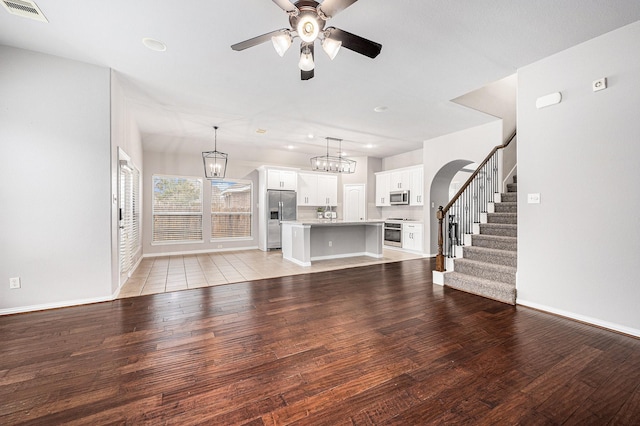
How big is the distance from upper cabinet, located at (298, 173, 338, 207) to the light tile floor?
2.20m

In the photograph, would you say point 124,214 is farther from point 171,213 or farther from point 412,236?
point 412,236

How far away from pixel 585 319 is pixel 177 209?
8.35 m

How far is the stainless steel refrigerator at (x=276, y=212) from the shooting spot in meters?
7.93

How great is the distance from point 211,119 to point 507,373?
5635mm

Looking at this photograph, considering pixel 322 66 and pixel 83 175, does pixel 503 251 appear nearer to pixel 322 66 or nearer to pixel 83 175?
pixel 322 66

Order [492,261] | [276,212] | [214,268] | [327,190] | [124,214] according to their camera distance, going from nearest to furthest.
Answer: [492,261], [124,214], [214,268], [276,212], [327,190]

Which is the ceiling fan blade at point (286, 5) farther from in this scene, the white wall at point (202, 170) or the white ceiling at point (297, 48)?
the white wall at point (202, 170)

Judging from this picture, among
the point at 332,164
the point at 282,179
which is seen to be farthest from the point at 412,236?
the point at 282,179

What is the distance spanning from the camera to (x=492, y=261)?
398 cm

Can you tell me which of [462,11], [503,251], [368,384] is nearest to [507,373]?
[368,384]

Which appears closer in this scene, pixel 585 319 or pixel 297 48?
pixel 585 319

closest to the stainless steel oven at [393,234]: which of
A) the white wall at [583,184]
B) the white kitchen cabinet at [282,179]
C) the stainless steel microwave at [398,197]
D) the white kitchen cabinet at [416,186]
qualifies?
the stainless steel microwave at [398,197]

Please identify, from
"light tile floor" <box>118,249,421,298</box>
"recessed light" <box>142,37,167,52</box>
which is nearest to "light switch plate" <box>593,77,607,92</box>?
"light tile floor" <box>118,249,421,298</box>

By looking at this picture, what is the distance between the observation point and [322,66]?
3.37 m
